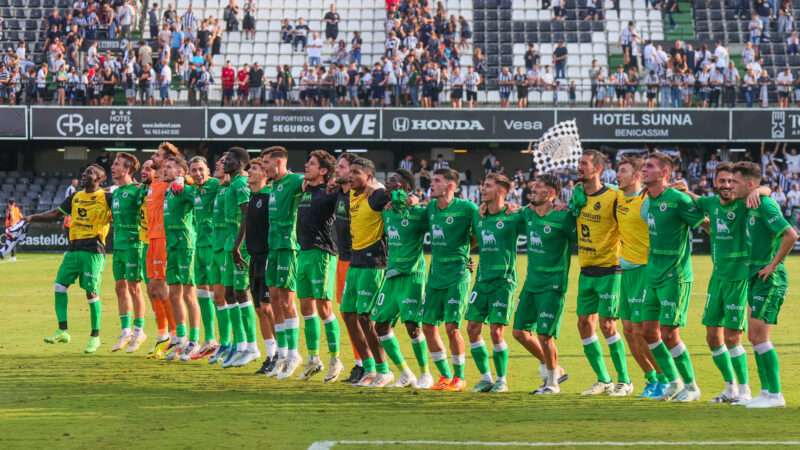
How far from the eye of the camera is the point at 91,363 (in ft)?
48.2

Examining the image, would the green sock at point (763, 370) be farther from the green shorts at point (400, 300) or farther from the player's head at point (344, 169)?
the player's head at point (344, 169)

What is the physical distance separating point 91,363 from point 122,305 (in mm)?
1879

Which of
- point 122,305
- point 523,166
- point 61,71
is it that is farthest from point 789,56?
point 122,305

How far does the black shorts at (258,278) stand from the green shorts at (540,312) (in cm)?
317

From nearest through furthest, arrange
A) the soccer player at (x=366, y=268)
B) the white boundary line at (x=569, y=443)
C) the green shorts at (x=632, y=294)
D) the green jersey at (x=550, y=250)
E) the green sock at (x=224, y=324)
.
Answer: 1. the white boundary line at (x=569, y=443)
2. the green shorts at (x=632, y=294)
3. the green jersey at (x=550, y=250)
4. the soccer player at (x=366, y=268)
5. the green sock at (x=224, y=324)

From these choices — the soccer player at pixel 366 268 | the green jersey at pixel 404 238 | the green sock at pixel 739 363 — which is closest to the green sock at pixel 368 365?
the soccer player at pixel 366 268

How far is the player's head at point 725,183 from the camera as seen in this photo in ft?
36.7

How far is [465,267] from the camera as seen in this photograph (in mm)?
12641

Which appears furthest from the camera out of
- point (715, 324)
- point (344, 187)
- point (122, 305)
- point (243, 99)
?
point (243, 99)

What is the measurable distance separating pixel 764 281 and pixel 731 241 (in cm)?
45

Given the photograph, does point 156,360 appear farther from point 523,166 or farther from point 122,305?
point 523,166

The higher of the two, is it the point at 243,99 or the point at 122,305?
the point at 243,99

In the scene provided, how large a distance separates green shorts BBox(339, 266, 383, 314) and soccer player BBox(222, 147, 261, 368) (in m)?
2.15

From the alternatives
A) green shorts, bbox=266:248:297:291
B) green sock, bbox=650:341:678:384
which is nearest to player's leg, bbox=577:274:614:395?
green sock, bbox=650:341:678:384
